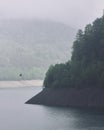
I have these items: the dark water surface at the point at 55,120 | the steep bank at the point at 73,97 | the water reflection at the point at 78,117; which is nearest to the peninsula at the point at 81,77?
the steep bank at the point at 73,97

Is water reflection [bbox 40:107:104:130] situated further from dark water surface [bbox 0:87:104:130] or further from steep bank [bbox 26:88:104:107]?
steep bank [bbox 26:88:104:107]

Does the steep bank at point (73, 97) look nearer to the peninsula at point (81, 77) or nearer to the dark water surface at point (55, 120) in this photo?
the peninsula at point (81, 77)

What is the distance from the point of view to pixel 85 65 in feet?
504

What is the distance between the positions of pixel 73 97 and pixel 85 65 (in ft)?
45.5

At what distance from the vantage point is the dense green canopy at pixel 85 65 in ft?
474

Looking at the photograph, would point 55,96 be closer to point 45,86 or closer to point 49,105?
point 49,105

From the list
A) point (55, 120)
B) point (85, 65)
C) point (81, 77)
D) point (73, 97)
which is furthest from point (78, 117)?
point (85, 65)

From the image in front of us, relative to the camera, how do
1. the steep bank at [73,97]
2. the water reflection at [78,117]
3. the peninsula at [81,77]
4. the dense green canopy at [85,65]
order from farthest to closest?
the dense green canopy at [85,65] → the peninsula at [81,77] → the steep bank at [73,97] → the water reflection at [78,117]

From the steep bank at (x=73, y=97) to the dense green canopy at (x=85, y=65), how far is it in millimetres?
2387

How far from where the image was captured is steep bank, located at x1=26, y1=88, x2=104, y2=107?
136125 millimetres

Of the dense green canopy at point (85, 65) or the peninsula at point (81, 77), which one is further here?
the dense green canopy at point (85, 65)

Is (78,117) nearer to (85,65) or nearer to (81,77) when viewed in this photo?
(81,77)

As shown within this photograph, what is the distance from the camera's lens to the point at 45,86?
165125mm

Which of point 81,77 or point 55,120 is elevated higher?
point 81,77
